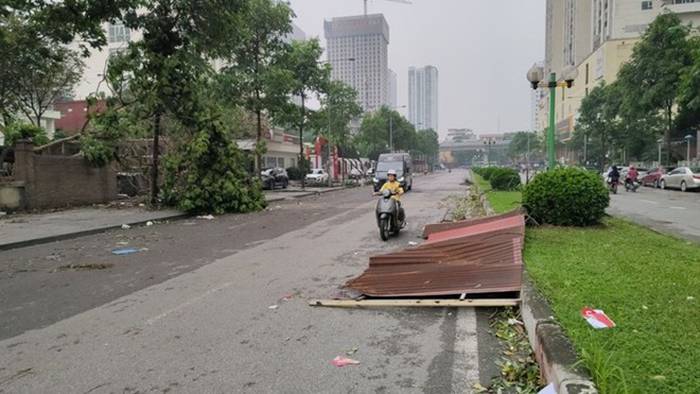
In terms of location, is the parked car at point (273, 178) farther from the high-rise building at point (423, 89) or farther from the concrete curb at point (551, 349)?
the high-rise building at point (423, 89)

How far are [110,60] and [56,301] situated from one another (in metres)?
14.2

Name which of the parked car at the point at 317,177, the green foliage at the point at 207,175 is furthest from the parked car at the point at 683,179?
the parked car at the point at 317,177

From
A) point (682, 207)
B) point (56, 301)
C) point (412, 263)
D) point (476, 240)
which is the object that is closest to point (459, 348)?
point (412, 263)

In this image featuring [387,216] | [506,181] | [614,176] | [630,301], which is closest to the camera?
[630,301]

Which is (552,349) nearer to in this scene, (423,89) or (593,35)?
(593,35)

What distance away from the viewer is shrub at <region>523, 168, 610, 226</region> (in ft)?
35.2

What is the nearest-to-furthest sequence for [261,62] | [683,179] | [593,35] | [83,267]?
[83,267] < [261,62] < [683,179] < [593,35]

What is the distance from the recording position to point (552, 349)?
3.69 meters

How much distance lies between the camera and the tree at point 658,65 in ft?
107

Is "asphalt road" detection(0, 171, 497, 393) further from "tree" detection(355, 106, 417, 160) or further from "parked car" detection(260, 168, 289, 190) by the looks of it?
"tree" detection(355, 106, 417, 160)

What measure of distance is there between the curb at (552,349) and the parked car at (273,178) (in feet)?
101

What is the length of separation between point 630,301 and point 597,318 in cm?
75

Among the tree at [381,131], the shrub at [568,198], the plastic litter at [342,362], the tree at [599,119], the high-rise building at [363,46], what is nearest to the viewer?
the plastic litter at [342,362]

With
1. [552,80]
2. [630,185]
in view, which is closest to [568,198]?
[552,80]
